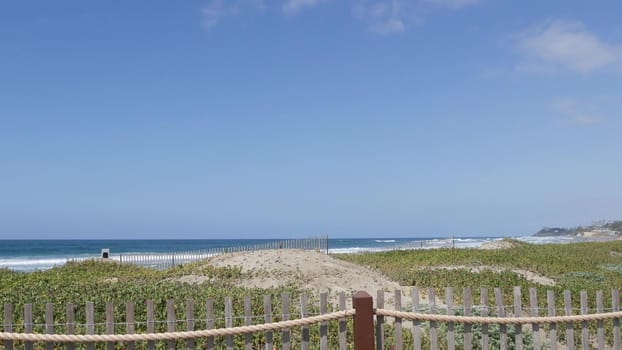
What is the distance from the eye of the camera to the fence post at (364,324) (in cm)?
561

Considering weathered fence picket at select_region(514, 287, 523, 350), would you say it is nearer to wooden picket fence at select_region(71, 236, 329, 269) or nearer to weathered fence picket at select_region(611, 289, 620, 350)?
weathered fence picket at select_region(611, 289, 620, 350)

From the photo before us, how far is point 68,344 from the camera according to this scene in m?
5.34

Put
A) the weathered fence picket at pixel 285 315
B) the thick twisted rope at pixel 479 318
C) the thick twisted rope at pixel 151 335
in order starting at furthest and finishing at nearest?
the thick twisted rope at pixel 479 318
the weathered fence picket at pixel 285 315
the thick twisted rope at pixel 151 335

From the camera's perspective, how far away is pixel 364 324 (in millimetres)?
5648

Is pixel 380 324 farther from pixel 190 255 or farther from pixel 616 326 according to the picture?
pixel 190 255

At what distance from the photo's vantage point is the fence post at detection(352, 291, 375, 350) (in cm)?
561

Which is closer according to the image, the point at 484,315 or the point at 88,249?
the point at 484,315

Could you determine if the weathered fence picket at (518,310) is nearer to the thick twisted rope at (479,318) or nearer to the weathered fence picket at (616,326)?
the thick twisted rope at (479,318)

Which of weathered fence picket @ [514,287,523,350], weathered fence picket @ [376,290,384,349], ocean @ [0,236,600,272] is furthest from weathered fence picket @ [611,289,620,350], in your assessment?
ocean @ [0,236,600,272]

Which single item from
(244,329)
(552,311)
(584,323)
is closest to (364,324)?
(244,329)

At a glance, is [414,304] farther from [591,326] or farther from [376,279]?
[376,279]

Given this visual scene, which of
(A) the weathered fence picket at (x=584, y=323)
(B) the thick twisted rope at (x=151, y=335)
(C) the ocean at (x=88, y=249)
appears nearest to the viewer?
(B) the thick twisted rope at (x=151, y=335)

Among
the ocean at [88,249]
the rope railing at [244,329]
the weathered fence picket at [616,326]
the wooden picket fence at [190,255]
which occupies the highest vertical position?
the rope railing at [244,329]

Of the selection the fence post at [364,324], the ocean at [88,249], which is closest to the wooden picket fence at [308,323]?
the fence post at [364,324]
